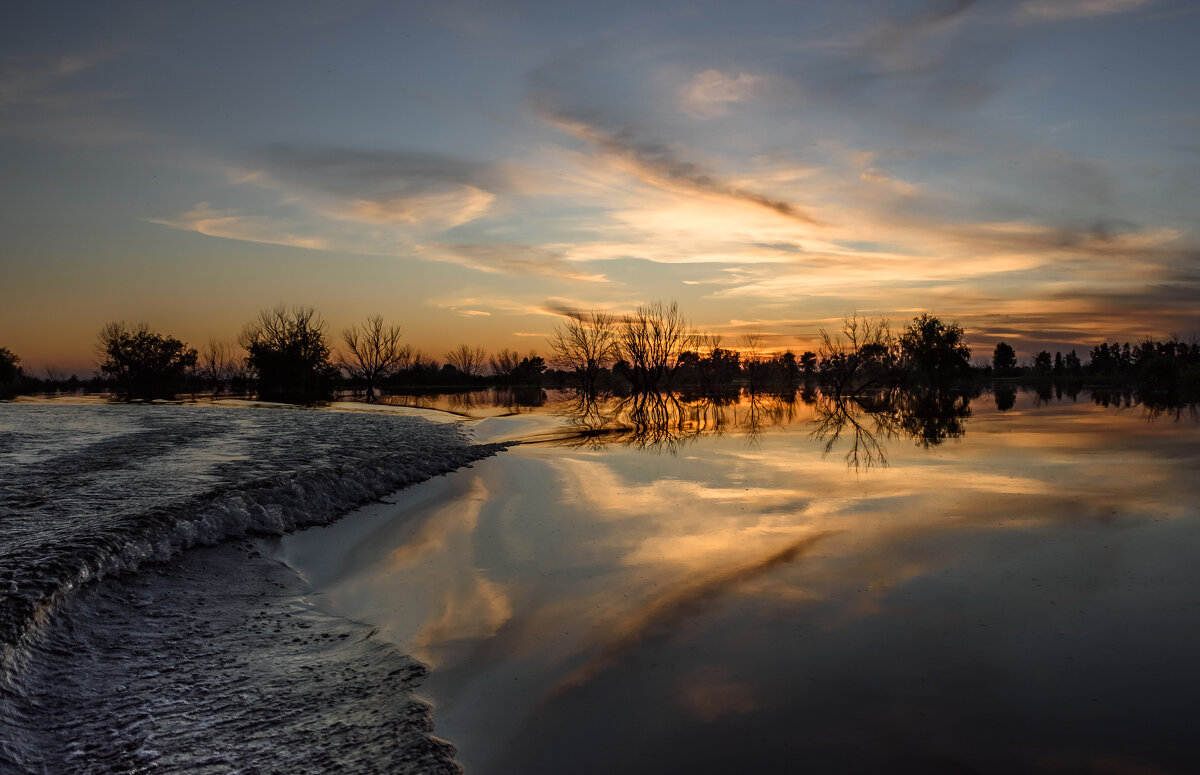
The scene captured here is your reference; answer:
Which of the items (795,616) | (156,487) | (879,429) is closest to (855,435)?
(879,429)

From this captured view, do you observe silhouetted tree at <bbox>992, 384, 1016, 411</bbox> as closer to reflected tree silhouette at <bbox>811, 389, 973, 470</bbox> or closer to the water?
reflected tree silhouette at <bbox>811, 389, 973, 470</bbox>

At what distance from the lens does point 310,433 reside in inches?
685

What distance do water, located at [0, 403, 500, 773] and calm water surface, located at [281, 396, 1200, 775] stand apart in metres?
0.43

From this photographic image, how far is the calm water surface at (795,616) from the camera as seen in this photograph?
3.60m

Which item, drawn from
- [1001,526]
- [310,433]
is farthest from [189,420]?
[1001,526]

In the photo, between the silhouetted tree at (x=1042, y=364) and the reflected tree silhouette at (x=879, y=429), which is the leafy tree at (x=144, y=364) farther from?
the silhouetted tree at (x=1042, y=364)

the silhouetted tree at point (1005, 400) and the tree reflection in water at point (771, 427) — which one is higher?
the silhouetted tree at point (1005, 400)

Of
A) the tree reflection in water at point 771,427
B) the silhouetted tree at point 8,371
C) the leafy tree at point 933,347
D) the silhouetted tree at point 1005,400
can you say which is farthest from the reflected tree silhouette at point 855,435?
the silhouetted tree at point 8,371

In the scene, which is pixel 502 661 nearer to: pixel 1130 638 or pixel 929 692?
pixel 929 692

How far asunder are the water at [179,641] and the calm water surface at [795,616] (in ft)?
1.42

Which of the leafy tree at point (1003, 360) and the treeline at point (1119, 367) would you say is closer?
the treeline at point (1119, 367)

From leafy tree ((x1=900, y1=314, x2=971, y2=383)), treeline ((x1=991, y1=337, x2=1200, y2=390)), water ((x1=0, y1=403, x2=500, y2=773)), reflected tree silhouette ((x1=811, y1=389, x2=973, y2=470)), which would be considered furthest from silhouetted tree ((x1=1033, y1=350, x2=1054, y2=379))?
water ((x1=0, y1=403, x2=500, y2=773))

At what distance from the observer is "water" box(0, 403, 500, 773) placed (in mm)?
3548

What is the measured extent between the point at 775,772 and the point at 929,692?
4.41 feet
